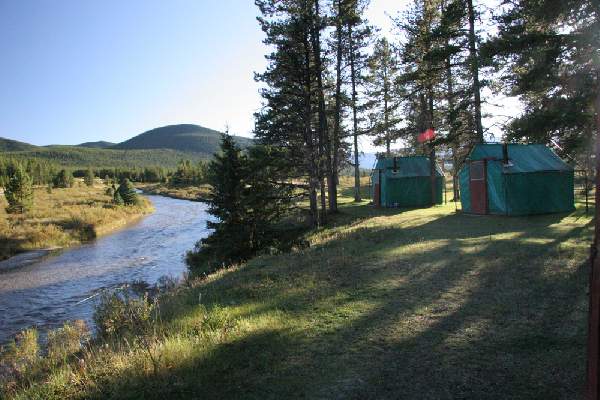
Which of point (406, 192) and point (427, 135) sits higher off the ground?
point (427, 135)

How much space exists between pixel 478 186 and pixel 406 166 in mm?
8062

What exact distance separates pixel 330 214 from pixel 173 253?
9758 mm

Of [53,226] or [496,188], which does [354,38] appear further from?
[53,226]

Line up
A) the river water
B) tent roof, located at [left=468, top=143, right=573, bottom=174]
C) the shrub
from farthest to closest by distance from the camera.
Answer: tent roof, located at [left=468, top=143, right=573, bottom=174], the river water, the shrub

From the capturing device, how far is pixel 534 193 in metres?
18.0

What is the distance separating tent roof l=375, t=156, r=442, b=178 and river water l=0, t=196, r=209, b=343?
13870mm

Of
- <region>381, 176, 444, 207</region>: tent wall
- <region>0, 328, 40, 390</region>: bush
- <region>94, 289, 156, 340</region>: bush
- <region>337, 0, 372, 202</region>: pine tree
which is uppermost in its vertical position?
<region>337, 0, 372, 202</region>: pine tree

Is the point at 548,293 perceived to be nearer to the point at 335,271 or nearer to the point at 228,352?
the point at 335,271

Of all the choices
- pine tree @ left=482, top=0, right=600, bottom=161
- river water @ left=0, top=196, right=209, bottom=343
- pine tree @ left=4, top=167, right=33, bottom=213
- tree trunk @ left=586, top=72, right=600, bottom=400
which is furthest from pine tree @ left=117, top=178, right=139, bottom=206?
tree trunk @ left=586, top=72, right=600, bottom=400

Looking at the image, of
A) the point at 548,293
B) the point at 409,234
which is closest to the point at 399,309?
the point at 548,293

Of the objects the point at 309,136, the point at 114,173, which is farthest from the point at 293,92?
the point at 114,173

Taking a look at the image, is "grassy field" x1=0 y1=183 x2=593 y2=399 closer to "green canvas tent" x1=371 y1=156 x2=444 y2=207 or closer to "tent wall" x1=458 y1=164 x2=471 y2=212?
"tent wall" x1=458 y1=164 x2=471 y2=212

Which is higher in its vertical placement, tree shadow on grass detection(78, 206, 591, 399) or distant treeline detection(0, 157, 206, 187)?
distant treeline detection(0, 157, 206, 187)

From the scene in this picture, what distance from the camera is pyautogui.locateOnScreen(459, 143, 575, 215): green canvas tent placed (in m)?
18.0
